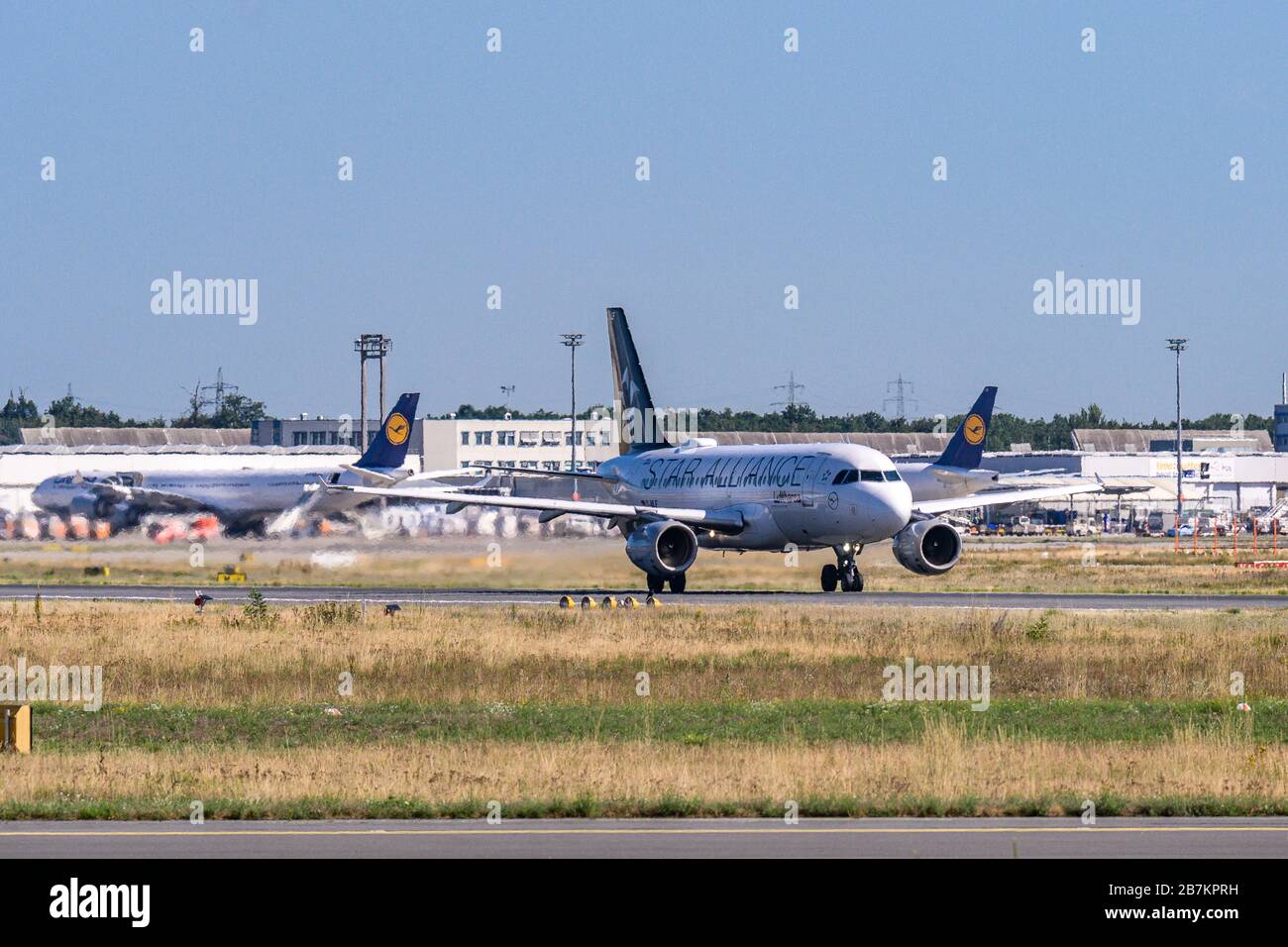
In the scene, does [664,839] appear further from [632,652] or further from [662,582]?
[662,582]

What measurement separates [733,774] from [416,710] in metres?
8.59

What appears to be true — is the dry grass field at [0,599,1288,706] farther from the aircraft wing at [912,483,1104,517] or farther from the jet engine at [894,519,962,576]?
the aircraft wing at [912,483,1104,517]

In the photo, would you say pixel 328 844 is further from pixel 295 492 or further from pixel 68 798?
pixel 295 492

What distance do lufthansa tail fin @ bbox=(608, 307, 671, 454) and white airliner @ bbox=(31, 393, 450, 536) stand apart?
931 inches

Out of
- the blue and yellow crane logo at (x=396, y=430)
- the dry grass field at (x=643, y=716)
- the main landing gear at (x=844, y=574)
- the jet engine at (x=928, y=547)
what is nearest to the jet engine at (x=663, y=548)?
the main landing gear at (x=844, y=574)

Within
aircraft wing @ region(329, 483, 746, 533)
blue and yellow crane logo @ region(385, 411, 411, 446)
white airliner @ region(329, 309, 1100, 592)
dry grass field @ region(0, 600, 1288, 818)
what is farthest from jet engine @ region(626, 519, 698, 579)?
blue and yellow crane logo @ region(385, 411, 411, 446)

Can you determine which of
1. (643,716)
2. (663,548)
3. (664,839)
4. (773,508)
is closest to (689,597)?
(663,548)

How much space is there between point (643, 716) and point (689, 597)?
90.2ft

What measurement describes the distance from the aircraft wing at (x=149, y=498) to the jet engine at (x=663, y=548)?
4241 cm

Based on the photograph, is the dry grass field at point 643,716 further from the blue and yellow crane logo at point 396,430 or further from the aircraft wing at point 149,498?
the blue and yellow crane logo at point 396,430

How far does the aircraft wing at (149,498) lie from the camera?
93.6 meters

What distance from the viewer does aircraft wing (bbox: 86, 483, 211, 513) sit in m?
93.6
